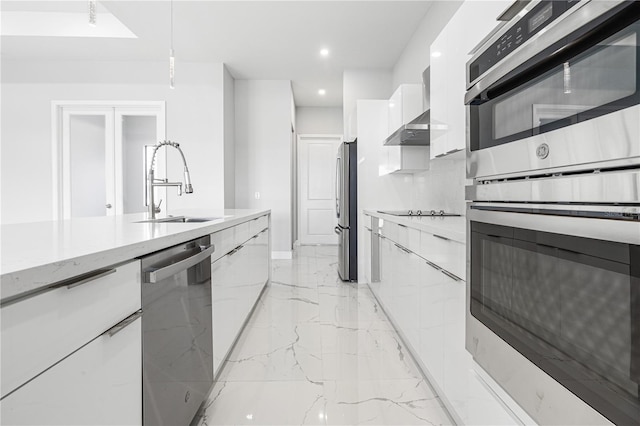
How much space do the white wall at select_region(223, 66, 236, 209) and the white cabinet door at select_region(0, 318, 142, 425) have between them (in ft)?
15.0

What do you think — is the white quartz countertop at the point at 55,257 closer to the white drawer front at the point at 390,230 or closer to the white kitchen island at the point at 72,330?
the white kitchen island at the point at 72,330

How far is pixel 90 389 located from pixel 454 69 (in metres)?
1.98

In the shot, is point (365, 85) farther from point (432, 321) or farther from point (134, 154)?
point (432, 321)

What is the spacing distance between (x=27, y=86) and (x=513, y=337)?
6.67 meters

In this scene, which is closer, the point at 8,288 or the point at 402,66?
the point at 8,288

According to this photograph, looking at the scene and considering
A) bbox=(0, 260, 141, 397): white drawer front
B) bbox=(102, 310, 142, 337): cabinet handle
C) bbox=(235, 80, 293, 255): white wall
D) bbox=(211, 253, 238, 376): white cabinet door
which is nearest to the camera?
bbox=(0, 260, 141, 397): white drawer front

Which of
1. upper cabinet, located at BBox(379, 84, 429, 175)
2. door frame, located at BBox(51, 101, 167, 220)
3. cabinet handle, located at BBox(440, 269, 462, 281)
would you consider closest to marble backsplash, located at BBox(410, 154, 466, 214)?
upper cabinet, located at BBox(379, 84, 429, 175)

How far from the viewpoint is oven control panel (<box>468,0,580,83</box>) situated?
2.25 feet

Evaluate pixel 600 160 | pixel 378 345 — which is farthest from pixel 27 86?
pixel 600 160

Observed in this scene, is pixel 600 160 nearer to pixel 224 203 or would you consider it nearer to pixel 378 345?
pixel 378 345

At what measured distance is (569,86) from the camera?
2.18 feet

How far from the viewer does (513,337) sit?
848 mm

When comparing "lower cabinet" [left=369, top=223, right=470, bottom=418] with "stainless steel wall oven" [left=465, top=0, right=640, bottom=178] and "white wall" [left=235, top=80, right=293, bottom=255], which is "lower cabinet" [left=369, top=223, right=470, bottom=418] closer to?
"stainless steel wall oven" [left=465, top=0, right=640, bottom=178]

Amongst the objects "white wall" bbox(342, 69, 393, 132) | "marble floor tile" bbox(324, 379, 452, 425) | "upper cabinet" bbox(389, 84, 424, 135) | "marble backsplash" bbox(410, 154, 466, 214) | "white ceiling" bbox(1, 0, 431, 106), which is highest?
"white ceiling" bbox(1, 0, 431, 106)
